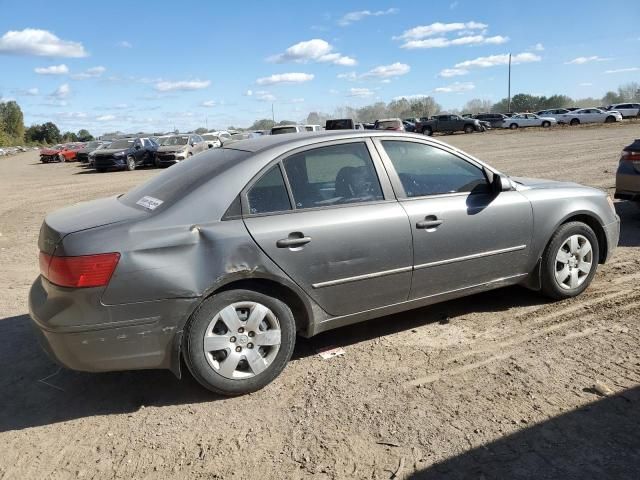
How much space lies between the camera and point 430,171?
14.0ft

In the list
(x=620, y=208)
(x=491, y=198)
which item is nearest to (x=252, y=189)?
(x=491, y=198)

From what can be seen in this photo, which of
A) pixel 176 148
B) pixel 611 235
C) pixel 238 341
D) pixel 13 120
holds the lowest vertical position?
pixel 238 341

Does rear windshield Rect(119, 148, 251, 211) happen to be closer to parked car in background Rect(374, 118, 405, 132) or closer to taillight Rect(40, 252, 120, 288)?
taillight Rect(40, 252, 120, 288)

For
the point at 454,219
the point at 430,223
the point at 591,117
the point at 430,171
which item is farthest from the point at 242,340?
the point at 591,117

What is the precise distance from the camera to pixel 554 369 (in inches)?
143

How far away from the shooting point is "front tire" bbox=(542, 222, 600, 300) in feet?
15.3

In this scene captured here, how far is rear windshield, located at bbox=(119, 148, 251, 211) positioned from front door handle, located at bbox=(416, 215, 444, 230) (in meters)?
1.34

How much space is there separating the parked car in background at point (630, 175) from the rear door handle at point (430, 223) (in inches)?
197

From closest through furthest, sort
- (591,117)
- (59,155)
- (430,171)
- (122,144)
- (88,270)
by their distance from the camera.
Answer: (88,270), (430,171), (122,144), (59,155), (591,117)

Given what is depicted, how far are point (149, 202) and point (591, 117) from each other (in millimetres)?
53705

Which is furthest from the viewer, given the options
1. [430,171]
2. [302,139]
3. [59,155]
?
[59,155]

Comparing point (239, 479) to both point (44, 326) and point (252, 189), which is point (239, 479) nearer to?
point (44, 326)

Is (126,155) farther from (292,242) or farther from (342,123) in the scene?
(292,242)

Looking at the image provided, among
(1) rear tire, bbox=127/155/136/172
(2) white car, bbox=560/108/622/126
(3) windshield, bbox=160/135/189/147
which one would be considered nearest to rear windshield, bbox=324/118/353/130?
(3) windshield, bbox=160/135/189/147
